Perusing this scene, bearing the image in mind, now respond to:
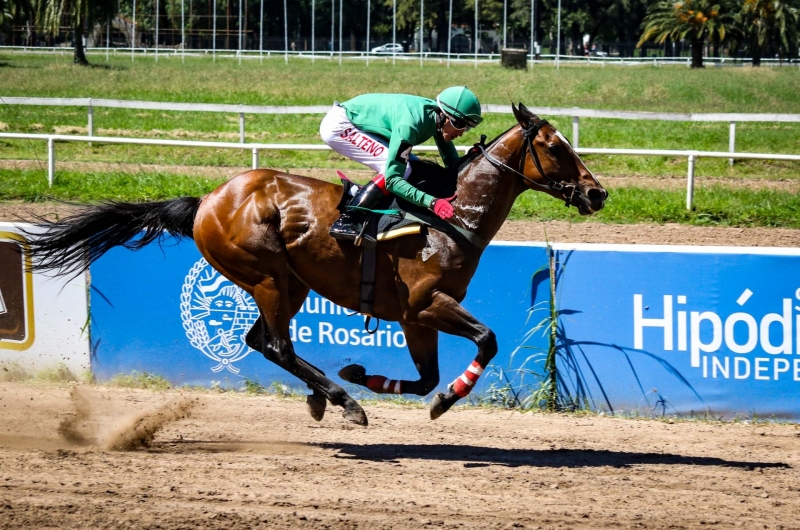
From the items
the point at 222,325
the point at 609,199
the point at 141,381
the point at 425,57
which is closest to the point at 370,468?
the point at 222,325

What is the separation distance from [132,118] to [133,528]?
19977 mm

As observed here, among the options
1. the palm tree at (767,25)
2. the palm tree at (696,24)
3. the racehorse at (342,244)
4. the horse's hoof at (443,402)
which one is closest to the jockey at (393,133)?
the racehorse at (342,244)

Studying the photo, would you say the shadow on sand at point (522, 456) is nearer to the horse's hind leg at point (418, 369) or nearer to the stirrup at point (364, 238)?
the horse's hind leg at point (418, 369)

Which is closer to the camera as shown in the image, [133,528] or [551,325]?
[133,528]

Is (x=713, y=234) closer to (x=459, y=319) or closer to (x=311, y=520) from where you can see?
(x=459, y=319)

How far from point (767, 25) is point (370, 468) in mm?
45750

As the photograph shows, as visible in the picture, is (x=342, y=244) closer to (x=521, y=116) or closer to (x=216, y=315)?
(x=521, y=116)

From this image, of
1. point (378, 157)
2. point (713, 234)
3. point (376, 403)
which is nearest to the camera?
point (378, 157)

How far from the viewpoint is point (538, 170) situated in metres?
5.43

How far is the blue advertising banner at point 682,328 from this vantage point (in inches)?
244

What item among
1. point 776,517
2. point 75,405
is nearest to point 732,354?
point 776,517

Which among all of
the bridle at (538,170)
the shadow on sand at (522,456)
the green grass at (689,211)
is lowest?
the shadow on sand at (522,456)

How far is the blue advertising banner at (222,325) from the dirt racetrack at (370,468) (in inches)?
13.2

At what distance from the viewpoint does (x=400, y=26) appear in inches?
2648
